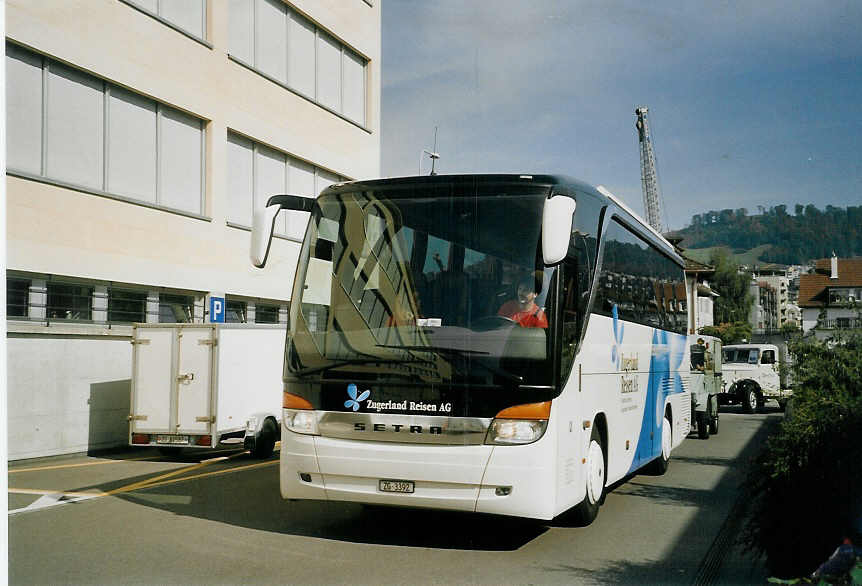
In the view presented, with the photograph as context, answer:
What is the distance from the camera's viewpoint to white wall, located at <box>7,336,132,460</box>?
1609cm

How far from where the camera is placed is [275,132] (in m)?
24.8

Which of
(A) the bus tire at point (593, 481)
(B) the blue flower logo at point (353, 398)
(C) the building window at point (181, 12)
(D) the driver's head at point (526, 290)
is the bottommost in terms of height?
(A) the bus tire at point (593, 481)

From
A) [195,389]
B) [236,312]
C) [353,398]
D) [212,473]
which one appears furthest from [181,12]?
[353,398]

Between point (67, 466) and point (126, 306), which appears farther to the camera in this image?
point (126, 306)

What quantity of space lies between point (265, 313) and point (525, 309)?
58.7 feet

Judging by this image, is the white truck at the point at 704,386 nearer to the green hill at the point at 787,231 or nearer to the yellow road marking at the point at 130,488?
the green hill at the point at 787,231

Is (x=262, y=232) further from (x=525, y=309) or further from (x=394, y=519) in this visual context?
(x=394, y=519)

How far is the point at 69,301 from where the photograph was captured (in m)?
17.5

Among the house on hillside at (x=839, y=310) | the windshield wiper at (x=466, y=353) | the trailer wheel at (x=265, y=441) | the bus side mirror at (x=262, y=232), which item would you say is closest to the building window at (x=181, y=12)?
the trailer wheel at (x=265, y=441)

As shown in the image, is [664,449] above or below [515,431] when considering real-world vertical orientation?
below

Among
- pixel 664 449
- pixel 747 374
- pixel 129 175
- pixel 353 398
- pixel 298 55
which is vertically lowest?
pixel 664 449

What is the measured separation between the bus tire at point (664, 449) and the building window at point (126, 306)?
36.5ft

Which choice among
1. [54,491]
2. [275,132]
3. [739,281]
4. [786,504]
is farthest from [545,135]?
[739,281]

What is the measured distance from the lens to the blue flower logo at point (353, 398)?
7874 millimetres
